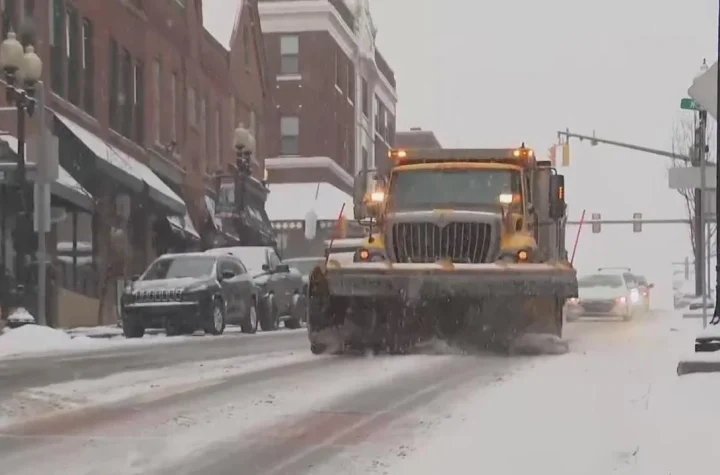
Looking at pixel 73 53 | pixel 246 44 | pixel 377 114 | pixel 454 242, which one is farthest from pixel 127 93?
pixel 377 114

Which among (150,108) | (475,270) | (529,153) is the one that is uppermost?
(150,108)

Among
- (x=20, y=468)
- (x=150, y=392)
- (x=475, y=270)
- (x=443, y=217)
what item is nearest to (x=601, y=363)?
(x=475, y=270)

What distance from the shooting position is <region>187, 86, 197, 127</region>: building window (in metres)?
42.6

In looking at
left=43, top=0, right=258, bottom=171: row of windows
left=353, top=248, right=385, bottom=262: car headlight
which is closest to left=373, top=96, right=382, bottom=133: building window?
left=43, top=0, right=258, bottom=171: row of windows

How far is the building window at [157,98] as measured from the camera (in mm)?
38844

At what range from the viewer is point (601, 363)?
1541cm

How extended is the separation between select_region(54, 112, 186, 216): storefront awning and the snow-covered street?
14684mm

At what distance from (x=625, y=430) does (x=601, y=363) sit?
20.8ft

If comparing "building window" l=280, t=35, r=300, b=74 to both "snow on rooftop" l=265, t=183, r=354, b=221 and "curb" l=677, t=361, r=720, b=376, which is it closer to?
"snow on rooftop" l=265, t=183, r=354, b=221

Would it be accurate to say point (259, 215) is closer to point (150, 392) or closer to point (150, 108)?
point (150, 108)

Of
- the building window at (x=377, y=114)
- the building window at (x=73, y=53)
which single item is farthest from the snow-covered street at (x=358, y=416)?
the building window at (x=377, y=114)

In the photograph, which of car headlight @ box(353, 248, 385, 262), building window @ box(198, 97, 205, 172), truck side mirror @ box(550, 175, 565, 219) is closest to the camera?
car headlight @ box(353, 248, 385, 262)

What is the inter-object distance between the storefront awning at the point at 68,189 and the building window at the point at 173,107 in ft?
34.5

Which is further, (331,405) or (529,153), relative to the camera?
(529,153)
